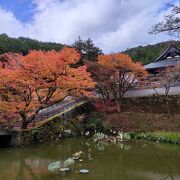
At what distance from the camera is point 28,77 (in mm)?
21203

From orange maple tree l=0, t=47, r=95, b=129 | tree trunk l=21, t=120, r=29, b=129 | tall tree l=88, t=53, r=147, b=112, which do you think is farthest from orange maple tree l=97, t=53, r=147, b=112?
tree trunk l=21, t=120, r=29, b=129

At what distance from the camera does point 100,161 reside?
16.6 m

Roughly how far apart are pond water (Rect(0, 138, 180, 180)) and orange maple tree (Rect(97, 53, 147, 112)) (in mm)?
7886

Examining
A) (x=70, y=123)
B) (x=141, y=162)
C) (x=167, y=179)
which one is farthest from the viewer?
(x=70, y=123)

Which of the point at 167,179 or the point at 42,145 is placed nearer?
the point at 167,179

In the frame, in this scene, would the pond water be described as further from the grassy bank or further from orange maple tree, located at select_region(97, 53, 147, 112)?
orange maple tree, located at select_region(97, 53, 147, 112)

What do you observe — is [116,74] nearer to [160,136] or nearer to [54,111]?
[54,111]

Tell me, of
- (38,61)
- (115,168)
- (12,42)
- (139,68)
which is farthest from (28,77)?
(12,42)

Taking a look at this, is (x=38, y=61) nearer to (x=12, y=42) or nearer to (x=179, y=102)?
(x=179, y=102)

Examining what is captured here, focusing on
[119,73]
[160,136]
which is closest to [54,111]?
[119,73]

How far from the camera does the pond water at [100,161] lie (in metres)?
14.0

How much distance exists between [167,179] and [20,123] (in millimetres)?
12140

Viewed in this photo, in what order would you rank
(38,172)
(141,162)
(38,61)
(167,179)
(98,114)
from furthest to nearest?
(98,114), (38,61), (141,162), (38,172), (167,179)

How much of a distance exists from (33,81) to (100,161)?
24.0ft
